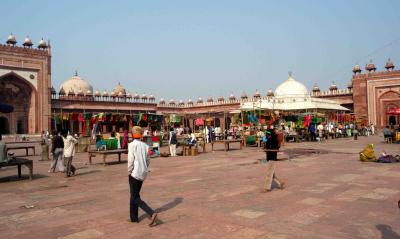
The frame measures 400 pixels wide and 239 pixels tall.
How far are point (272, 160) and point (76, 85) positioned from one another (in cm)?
4160

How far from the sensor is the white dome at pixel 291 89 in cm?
3491

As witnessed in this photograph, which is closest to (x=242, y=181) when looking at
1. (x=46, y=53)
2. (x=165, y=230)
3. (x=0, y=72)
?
(x=165, y=230)

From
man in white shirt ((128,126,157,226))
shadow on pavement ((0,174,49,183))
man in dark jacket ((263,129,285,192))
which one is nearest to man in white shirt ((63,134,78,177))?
shadow on pavement ((0,174,49,183))

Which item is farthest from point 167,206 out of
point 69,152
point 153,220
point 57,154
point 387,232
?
point 57,154

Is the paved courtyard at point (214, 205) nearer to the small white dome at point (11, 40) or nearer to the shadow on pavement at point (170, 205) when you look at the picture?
the shadow on pavement at point (170, 205)

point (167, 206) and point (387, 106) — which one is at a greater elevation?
point (387, 106)

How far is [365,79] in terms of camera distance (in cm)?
3800

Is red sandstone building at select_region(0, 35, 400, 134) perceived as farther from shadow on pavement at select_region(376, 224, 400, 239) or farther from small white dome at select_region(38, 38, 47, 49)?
shadow on pavement at select_region(376, 224, 400, 239)

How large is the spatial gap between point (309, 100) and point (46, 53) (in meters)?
26.4

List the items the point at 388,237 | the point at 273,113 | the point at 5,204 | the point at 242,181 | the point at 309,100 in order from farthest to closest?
1. the point at 309,100
2. the point at 273,113
3. the point at 242,181
4. the point at 5,204
5. the point at 388,237

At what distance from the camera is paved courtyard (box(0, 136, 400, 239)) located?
4191mm

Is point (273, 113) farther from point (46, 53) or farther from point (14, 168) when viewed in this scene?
point (46, 53)

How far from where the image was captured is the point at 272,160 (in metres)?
6.61

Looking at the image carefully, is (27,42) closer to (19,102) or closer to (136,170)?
(19,102)
